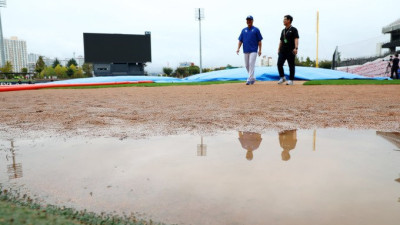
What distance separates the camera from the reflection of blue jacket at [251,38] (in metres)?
6.45

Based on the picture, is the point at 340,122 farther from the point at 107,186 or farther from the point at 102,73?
the point at 102,73

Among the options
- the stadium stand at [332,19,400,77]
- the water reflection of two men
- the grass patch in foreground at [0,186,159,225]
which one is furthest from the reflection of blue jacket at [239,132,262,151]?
the stadium stand at [332,19,400,77]

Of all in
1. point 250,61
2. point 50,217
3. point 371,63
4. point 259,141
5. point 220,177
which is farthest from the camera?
point 371,63

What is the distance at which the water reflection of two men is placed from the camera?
52.2 inches

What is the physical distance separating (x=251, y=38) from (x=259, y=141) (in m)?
5.29

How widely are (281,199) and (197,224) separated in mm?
282

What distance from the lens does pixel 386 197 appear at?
0.87 metres

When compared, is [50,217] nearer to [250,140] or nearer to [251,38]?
[250,140]

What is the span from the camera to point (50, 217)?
0.65m

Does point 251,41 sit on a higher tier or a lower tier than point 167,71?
lower

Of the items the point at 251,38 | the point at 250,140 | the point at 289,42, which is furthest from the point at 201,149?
the point at 251,38

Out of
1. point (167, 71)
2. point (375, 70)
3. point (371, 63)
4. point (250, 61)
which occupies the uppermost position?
point (167, 71)

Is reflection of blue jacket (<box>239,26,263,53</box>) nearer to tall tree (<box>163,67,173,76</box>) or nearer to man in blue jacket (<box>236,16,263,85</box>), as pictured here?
man in blue jacket (<box>236,16,263,85</box>)

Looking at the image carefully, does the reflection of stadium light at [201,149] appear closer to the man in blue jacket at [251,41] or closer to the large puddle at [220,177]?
the large puddle at [220,177]
